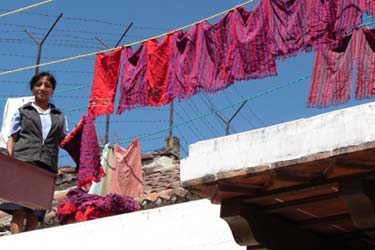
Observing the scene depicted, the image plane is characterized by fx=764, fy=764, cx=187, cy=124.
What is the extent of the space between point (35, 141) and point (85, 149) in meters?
0.67

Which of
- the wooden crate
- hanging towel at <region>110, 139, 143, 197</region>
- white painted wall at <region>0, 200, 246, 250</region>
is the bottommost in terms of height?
white painted wall at <region>0, 200, 246, 250</region>

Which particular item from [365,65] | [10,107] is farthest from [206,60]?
[10,107]

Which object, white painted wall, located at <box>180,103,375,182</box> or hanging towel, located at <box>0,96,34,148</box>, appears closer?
white painted wall, located at <box>180,103,375,182</box>

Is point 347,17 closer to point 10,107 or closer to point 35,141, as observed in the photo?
point 35,141

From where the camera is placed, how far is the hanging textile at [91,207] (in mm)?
7023

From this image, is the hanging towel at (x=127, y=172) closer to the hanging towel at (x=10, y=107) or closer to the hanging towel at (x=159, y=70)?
the hanging towel at (x=10, y=107)

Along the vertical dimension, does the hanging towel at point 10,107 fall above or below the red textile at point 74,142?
above

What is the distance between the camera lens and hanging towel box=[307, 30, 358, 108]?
5.75 metres

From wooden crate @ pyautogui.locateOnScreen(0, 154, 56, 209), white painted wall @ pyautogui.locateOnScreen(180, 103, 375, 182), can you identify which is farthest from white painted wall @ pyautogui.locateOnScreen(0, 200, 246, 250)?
white painted wall @ pyautogui.locateOnScreen(180, 103, 375, 182)

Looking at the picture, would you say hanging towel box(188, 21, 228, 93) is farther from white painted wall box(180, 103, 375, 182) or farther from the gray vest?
white painted wall box(180, 103, 375, 182)

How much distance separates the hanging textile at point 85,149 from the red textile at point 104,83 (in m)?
0.14

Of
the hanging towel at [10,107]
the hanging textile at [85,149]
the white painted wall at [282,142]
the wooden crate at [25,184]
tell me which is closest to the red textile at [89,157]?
the hanging textile at [85,149]

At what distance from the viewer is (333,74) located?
5.85 meters

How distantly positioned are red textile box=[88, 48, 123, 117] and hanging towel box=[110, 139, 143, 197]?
10.1 ft
